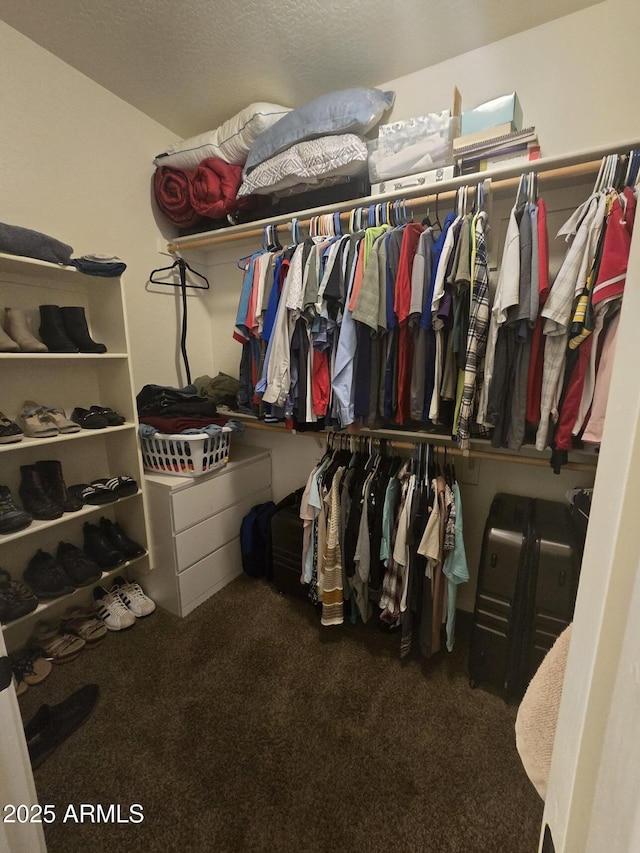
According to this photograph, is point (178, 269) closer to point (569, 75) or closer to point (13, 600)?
point (13, 600)

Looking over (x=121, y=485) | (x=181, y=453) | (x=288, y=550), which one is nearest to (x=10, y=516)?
(x=121, y=485)

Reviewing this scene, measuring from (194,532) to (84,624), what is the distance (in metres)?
0.63

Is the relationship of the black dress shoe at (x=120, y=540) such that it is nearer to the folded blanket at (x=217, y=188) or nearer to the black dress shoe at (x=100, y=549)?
the black dress shoe at (x=100, y=549)

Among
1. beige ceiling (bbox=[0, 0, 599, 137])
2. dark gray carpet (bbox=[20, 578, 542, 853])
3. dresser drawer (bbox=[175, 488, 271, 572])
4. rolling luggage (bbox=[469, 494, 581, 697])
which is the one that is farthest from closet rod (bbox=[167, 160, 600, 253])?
dark gray carpet (bbox=[20, 578, 542, 853])

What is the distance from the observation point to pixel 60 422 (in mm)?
1484

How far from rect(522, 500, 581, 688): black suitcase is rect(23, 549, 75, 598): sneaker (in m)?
1.82

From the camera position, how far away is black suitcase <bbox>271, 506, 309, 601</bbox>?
182cm

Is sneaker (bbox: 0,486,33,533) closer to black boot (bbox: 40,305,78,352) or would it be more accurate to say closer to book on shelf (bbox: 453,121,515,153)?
black boot (bbox: 40,305,78,352)

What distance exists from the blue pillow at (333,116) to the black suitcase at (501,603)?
1.74 m

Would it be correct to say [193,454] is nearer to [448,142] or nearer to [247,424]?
[247,424]

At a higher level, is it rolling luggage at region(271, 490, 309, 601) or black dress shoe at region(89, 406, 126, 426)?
black dress shoe at region(89, 406, 126, 426)

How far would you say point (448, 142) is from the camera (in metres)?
1.37

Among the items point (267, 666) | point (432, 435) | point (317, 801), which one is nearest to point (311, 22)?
point (432, 435)

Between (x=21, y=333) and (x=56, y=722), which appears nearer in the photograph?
(x=56, y=722)
